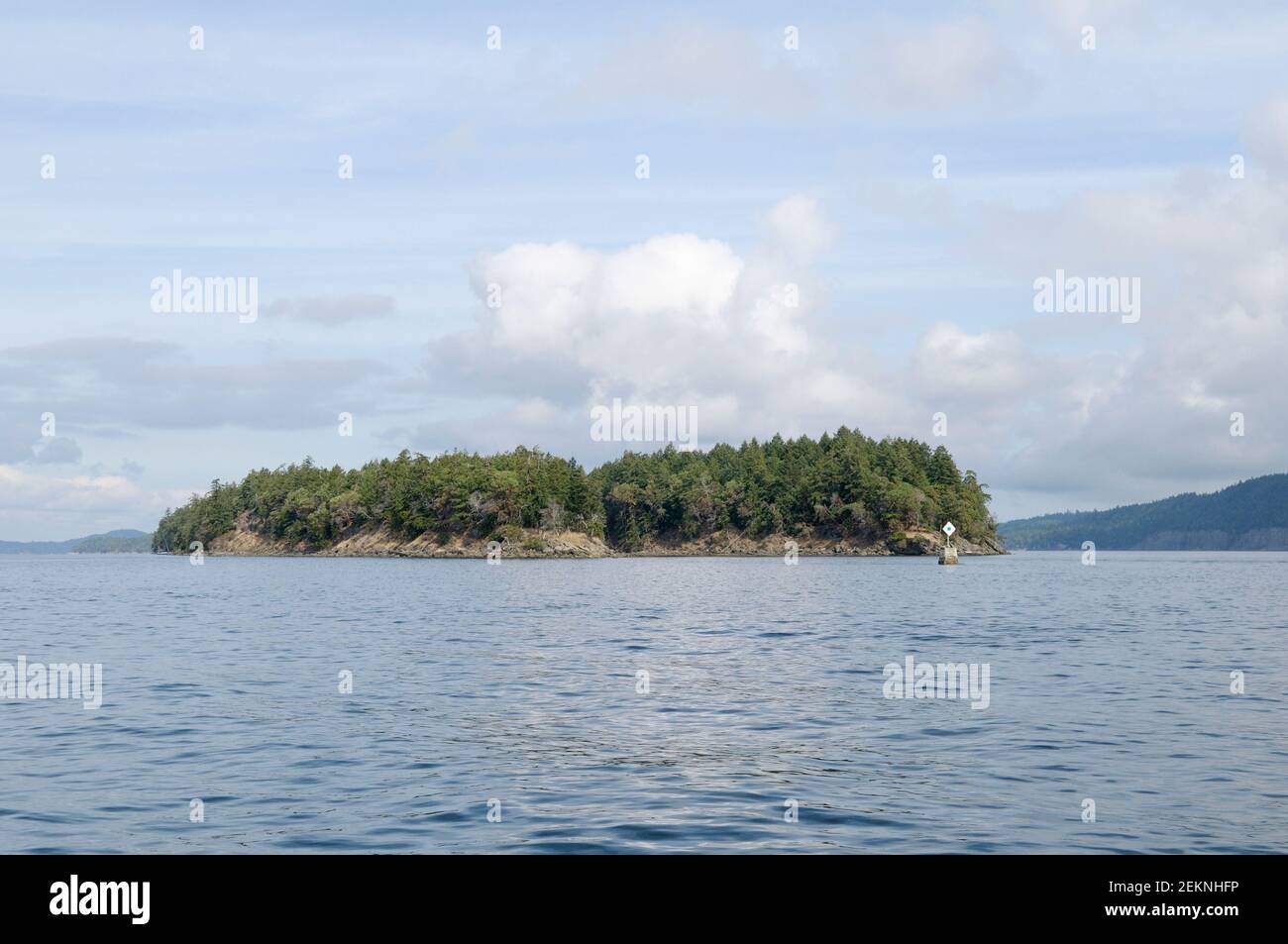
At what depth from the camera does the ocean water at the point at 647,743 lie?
1773 centimetres

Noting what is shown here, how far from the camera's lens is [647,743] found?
82.0 feet

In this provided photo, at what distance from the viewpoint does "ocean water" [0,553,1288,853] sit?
17734mm

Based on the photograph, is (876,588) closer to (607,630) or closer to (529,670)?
(607,630)

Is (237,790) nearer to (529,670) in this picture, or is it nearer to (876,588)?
(529,670)

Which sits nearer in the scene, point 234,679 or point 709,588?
point 234,679

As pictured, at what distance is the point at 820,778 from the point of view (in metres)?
21.5
